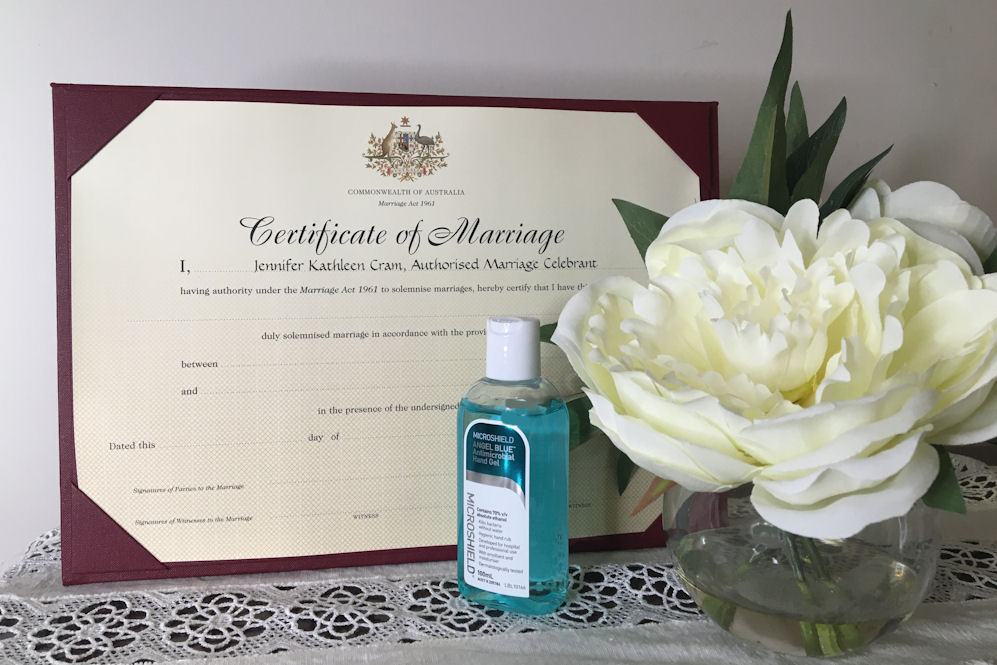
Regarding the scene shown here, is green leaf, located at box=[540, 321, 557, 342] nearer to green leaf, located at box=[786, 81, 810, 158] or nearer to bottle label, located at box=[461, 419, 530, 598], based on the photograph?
bottle label, located at box=[461, 419, 530, 598]

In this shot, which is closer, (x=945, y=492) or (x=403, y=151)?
(x=945, y=492)

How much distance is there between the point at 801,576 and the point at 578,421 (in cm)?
18

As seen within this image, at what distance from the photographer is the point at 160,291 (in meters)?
0.52

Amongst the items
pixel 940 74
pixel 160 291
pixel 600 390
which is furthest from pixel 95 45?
pixel 940 74

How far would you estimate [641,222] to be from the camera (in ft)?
1.75

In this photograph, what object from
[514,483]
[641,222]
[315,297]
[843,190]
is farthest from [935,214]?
[315,297]

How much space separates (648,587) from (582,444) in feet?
0.37

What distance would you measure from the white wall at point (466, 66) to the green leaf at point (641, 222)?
0.19 m

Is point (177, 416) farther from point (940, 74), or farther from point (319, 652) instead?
point (940, 74)

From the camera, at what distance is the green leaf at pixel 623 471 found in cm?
56

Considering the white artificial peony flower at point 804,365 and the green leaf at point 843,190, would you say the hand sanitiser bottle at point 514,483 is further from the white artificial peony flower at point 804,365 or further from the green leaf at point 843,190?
the green leaf at point 843,190

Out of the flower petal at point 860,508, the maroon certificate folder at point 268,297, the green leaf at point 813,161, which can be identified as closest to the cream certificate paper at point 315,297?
the maroon certificate folder at point 268,297

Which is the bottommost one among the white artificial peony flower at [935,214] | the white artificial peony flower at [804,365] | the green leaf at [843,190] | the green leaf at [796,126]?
the white artificial peony flower at [804,365]

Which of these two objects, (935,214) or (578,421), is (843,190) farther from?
(578,421)
